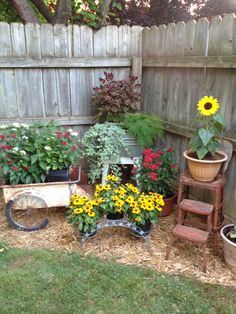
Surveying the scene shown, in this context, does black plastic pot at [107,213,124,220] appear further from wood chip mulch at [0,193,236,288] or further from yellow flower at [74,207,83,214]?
yellow flower at [74,207,83,214]

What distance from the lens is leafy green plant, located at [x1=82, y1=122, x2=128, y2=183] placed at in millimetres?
3646

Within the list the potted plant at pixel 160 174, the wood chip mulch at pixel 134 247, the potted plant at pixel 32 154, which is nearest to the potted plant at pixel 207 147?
the potted plant at pixel 160 174

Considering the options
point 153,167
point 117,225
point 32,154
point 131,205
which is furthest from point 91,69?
point 117,225

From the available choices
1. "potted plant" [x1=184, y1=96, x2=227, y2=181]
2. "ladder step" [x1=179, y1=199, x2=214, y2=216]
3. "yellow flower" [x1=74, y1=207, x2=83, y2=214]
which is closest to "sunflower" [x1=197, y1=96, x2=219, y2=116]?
"potted plant" [x1=184, y1=96, x2=227, y2=181]

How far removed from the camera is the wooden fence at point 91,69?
338cm

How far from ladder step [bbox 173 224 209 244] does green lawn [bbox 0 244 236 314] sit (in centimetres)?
33

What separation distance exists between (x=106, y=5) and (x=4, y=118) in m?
2.47

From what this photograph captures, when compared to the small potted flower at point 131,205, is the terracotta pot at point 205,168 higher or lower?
higher

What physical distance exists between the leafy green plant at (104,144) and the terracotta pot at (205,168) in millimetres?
1095

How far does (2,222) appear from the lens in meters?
3.34

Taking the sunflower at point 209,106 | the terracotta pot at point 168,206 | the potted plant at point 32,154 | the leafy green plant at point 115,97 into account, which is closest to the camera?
the sunflower at point 209,106

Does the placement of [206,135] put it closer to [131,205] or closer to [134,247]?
[131,205]

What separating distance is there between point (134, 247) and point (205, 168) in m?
1.01

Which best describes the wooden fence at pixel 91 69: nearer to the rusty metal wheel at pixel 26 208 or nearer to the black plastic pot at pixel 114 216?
the black plastic pot at pixel 114 216
